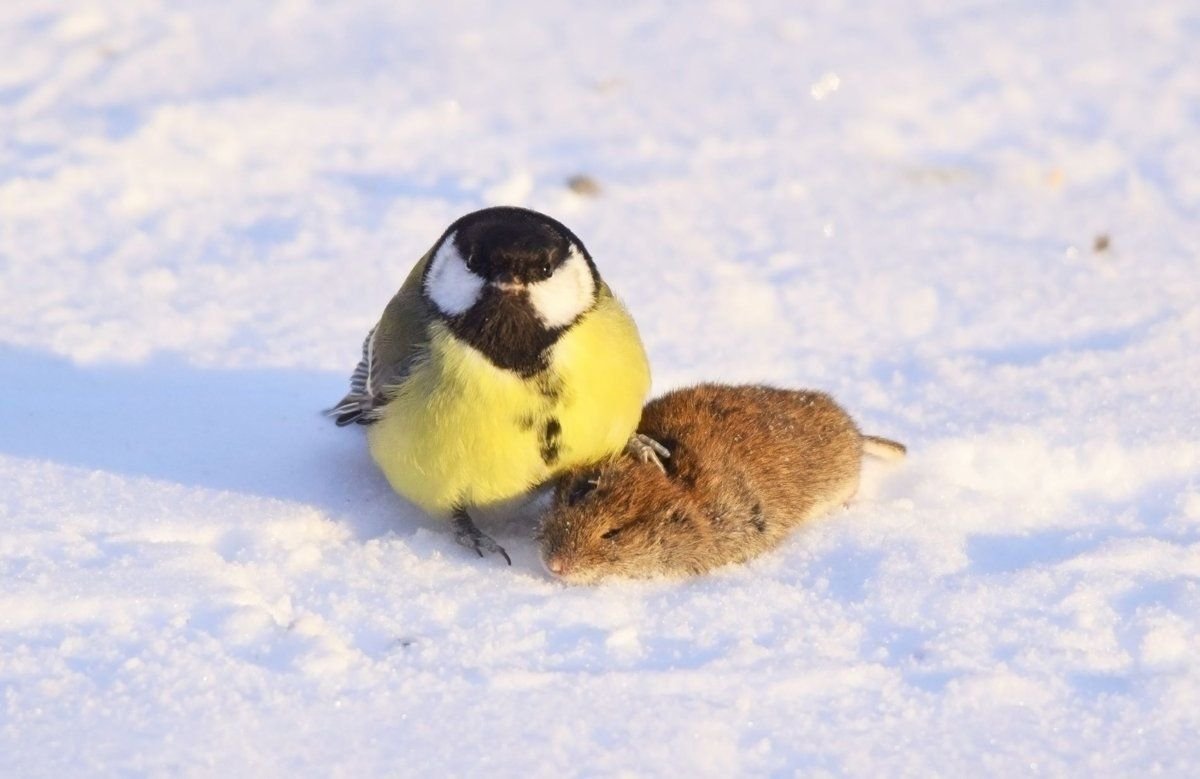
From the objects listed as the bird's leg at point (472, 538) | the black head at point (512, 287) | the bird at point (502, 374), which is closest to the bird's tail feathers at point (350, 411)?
the bird at point (502, 374)

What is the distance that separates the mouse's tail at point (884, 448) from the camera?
5.00m

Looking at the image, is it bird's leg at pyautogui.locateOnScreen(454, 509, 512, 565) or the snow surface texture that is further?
bird's leg at pyautogui.locateOnScreen(454, 509, 512, 565)

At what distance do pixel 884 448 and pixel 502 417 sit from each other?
5.16ft

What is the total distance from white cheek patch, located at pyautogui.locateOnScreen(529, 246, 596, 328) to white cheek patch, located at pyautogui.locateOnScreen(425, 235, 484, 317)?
0.17m

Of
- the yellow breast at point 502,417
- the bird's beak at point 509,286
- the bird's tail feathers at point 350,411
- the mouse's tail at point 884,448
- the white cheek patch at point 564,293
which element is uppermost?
the bird's beak at point 509,286

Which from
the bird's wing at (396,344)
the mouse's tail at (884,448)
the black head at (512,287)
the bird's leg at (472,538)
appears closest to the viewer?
the black head at (512,287)

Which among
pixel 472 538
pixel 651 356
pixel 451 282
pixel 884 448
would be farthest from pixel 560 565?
pixel 651 356

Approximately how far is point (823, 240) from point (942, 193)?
2.86 ft

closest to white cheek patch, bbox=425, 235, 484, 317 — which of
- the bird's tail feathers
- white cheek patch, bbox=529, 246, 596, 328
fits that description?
white cheek patch, bbox=529, 246, 596, 328

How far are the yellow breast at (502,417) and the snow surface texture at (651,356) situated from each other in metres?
0.28

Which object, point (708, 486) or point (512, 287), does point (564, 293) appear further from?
point (708, 486)

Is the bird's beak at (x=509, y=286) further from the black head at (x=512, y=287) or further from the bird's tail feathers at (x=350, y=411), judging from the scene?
the bird's tail feathers at (x=350, y=411)

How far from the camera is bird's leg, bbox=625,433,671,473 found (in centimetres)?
446

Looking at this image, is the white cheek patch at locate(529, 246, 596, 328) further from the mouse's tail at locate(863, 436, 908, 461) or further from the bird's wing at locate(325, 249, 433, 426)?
the mouse's tail at locate(863, 436, 908, 461)
